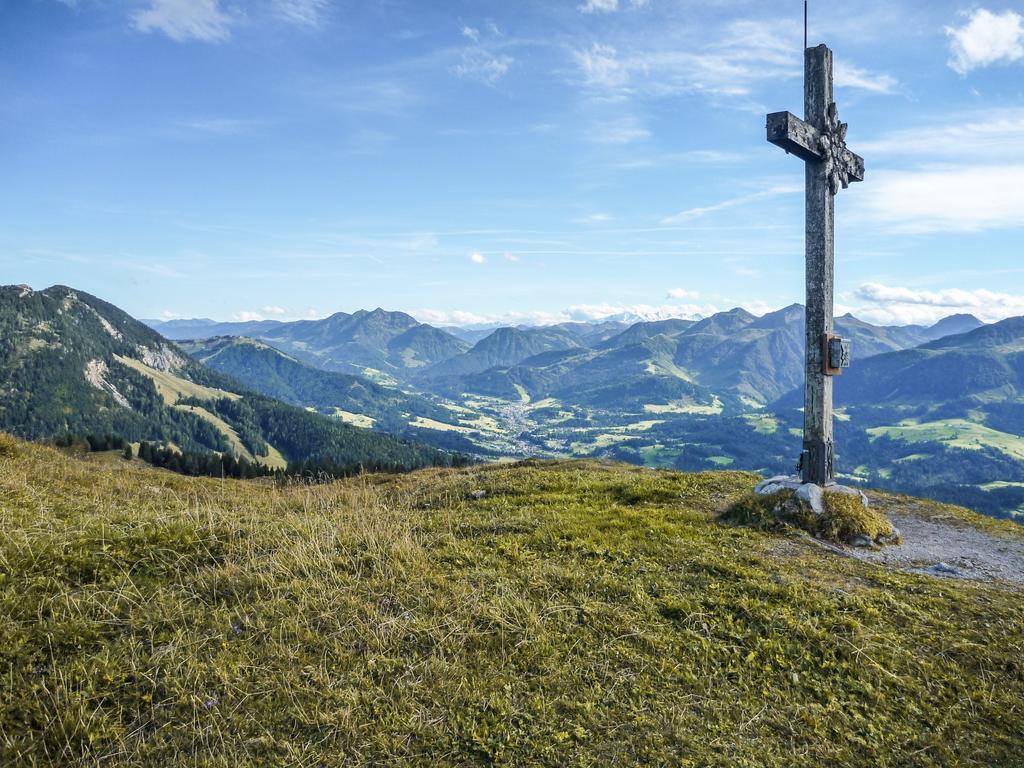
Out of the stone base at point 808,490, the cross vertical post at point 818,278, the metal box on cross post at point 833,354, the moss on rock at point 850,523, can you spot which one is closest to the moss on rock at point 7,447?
the stone base at point 808,490

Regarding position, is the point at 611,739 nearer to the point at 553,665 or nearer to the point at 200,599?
the point at 553,665

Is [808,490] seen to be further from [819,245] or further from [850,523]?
[819,245]

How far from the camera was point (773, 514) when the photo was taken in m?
12.5

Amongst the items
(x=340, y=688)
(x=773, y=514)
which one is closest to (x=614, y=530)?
(x=773, y=514)

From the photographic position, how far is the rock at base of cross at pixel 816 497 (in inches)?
455

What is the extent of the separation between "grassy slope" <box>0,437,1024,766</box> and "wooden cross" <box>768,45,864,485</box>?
473cm

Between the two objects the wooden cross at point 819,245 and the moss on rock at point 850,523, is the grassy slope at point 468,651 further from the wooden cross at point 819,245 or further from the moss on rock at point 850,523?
the wooden cross at point 819,245

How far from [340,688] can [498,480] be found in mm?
13089

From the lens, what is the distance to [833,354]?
14.1m

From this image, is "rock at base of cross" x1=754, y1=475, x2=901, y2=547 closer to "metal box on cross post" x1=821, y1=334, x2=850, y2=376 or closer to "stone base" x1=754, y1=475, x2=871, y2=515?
"stone base" x1=754, y1=475, x2=871, y2=515

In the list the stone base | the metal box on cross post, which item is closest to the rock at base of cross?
the stone base

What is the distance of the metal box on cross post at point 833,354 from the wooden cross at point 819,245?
26 millimetres

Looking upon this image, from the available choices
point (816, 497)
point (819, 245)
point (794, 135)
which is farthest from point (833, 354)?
point (794, 135)

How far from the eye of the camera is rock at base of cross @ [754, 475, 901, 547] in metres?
11.6
